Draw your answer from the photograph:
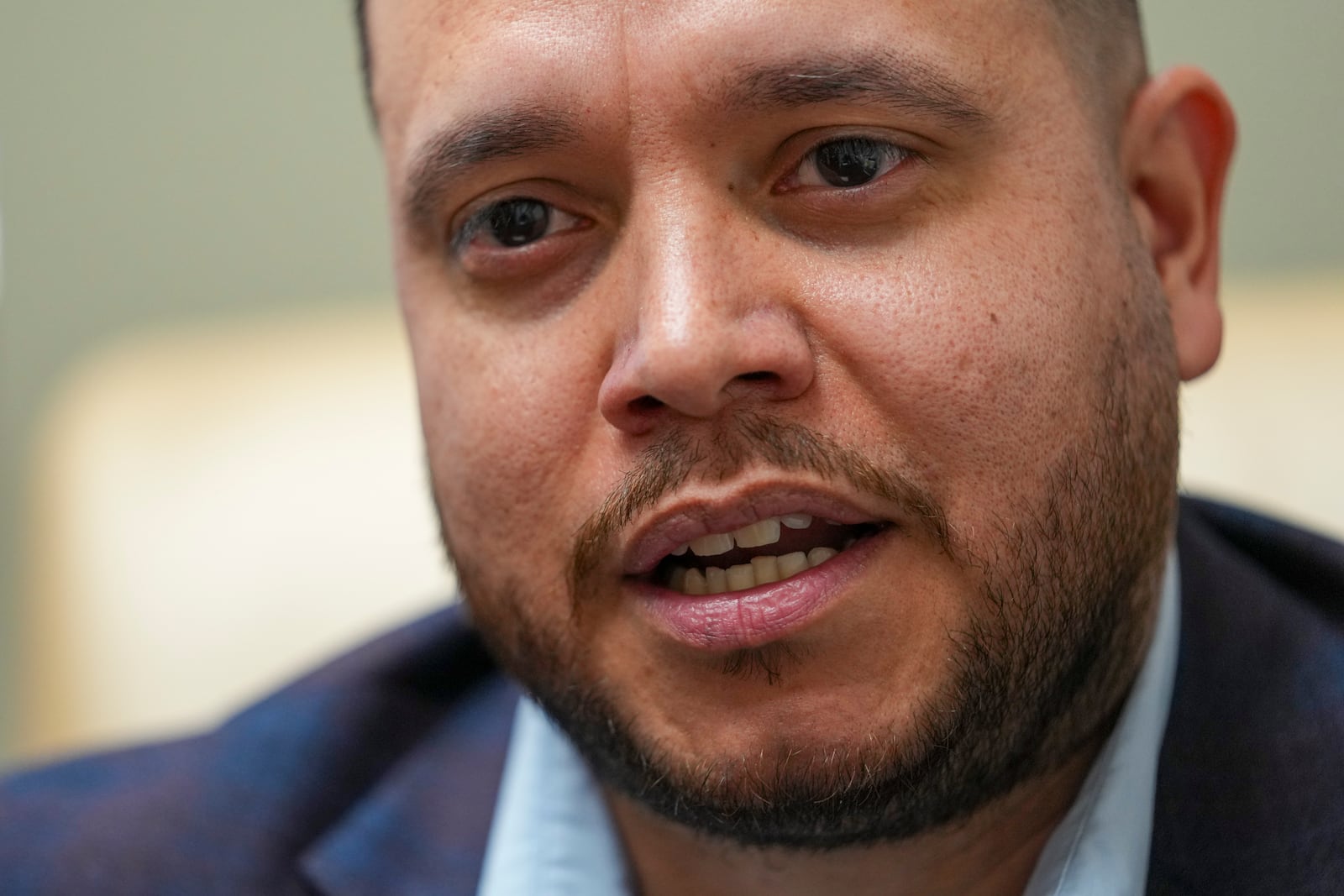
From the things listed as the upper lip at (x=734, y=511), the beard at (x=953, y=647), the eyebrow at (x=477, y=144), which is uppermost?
the eyebrow at (x=477, y=144)

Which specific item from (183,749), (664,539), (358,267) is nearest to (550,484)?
(664,539)

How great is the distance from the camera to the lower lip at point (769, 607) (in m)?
0.80

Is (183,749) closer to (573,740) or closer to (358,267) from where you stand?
(573,740)

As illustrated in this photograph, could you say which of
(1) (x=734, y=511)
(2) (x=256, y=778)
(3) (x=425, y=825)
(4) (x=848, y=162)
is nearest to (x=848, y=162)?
(4) (x=848, y=162)

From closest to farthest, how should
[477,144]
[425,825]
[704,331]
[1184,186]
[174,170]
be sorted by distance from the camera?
[704,331] → [477,144] → [1184,186] → [425,825] → [174,170]

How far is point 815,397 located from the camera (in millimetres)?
797

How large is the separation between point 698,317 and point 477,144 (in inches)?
8.7

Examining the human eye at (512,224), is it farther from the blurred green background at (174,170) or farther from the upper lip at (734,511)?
the blurred green background at (174,170)

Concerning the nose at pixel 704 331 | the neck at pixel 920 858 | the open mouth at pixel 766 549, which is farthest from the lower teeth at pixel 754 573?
the neck at pixel 920 858

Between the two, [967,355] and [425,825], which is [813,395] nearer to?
[967,355]

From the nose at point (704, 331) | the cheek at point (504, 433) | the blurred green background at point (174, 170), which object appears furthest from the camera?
the blurred green background at point (174, 170)

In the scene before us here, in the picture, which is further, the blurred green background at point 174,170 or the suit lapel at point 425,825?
the blurred green background at point 174,170

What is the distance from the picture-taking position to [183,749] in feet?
4.20

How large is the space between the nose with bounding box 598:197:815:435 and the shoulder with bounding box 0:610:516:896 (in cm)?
55
